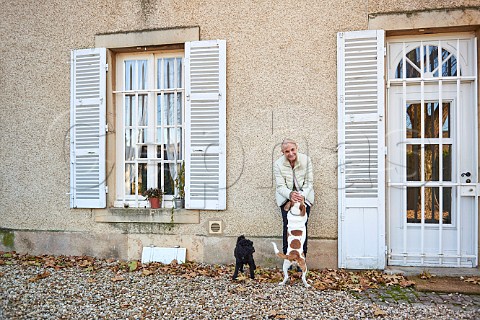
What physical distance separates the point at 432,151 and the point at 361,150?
93 centimetres

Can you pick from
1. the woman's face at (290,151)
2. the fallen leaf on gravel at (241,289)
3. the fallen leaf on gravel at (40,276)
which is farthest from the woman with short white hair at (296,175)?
the fallen leaf on gravel at (40,276)

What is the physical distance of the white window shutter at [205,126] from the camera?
512 cm

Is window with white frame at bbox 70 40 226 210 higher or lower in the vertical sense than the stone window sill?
higher

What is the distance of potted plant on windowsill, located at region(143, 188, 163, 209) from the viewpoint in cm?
538

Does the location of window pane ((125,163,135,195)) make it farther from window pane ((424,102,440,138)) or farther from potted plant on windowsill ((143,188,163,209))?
window pane ((424,102,440,138))

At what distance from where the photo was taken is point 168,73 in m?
5.54

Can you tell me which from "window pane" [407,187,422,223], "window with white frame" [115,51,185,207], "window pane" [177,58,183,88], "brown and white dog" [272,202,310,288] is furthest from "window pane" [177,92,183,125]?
"window pane" [407,187,422,223]

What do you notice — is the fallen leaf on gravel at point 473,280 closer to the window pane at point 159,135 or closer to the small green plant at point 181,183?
the small green plant at point 181,183

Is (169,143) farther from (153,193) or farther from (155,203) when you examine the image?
(155,203)

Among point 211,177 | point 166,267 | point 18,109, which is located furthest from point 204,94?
point 18,109

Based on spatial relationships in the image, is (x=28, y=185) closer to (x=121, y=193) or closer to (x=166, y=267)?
(x=121, y=193)

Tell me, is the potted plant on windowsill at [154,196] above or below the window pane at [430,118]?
below

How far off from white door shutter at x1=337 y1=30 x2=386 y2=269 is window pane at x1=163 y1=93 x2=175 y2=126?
7.51 ft

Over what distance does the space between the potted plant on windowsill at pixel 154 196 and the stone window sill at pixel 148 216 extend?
0.41 feet
